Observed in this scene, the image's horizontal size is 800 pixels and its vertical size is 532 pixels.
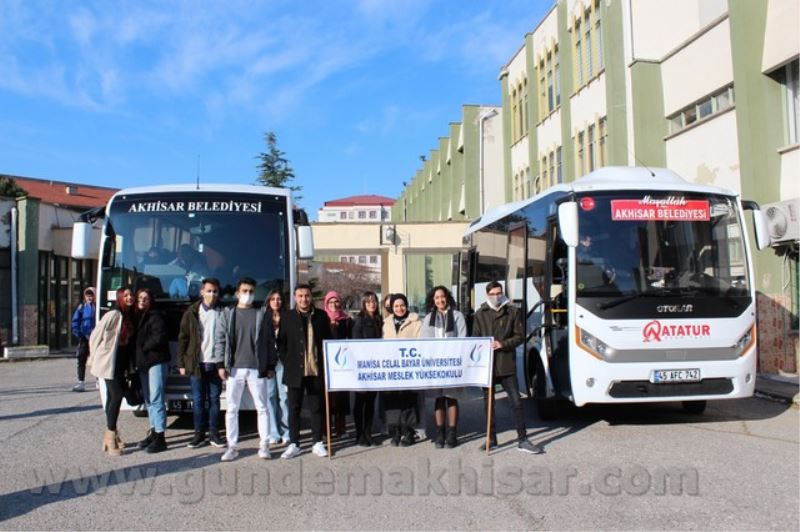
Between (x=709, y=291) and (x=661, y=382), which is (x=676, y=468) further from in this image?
(x=709, y=291)

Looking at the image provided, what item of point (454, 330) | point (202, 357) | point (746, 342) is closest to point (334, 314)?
point (454, 330)

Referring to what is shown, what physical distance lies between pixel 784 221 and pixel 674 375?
5.88 m

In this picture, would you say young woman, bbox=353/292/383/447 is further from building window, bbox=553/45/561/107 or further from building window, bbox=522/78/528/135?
building window, bbox=522/78/528/135

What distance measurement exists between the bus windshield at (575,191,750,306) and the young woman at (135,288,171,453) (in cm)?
494

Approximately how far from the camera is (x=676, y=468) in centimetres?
671

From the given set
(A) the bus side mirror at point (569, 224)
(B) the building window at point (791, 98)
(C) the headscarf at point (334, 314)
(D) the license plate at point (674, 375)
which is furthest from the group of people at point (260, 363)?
(B) the building window at point (791, 98)

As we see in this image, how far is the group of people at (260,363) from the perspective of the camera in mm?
7500

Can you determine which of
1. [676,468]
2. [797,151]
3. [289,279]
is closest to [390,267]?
[797,151]

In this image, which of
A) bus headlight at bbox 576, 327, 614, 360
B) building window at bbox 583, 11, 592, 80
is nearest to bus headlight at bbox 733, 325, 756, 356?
bus headlight at bbox 576, 327, 614, 360

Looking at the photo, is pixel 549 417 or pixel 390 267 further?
pixel 390 267

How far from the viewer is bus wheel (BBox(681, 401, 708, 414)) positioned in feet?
31.3

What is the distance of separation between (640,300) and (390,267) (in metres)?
19.5

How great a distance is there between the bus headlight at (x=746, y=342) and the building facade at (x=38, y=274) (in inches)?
897

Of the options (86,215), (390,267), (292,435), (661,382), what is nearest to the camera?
(292,435)
